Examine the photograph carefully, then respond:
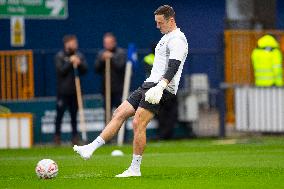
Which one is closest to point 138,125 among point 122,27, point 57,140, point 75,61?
point 75,61

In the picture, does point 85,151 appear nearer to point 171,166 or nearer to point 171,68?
point 171,68

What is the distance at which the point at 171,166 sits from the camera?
→ 16.8 meters

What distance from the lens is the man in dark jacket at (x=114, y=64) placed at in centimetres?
2458

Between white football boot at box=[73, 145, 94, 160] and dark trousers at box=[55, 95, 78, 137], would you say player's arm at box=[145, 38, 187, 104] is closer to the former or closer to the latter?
white football boot at box=[73, 145, 94, 160]

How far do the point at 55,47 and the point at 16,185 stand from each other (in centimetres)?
1552

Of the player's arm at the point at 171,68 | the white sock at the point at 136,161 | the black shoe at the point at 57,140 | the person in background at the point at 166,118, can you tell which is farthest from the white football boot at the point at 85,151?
the person in background at the point at 166,118

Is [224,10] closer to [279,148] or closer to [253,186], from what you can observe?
[279,148]

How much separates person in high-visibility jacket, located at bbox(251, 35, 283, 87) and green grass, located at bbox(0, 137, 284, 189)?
2.39m

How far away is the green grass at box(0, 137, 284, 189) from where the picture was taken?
1347 centimetres

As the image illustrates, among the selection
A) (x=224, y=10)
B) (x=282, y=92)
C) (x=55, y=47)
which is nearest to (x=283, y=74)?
(x=282, y=92)

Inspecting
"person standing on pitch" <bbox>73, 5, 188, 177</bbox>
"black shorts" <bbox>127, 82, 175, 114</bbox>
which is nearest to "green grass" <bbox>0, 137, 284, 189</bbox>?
"person standing on pitch" <bbox>73, 5, 188, 177</bbox>

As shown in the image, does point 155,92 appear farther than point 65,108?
No

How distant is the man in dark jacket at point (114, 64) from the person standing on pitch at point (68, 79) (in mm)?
435

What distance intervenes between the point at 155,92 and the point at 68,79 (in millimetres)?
10533
